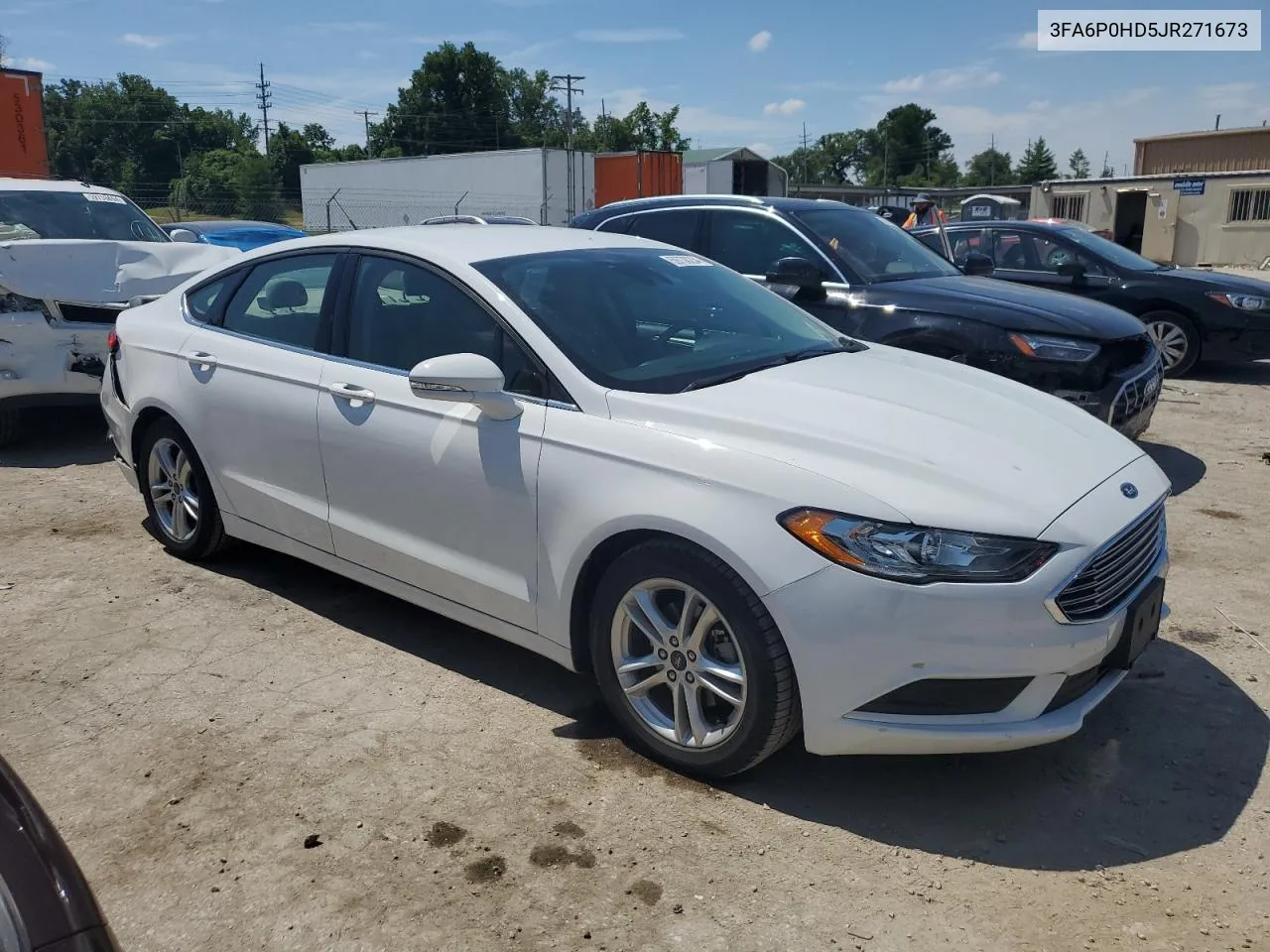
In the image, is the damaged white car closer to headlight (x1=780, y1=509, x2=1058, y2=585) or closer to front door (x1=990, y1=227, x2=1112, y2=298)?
headlight (x1=780, y1=509, x2=1058, y2=585)

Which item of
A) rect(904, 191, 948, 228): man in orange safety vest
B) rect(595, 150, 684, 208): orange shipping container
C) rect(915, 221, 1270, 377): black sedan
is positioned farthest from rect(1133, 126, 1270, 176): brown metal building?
rect(915, 221, 1270, 377): black sedan

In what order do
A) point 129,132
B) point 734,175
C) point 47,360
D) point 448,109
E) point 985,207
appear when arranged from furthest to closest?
point 448,109 → point 129,132 → point 734,175 → point 985,207 → point 47,360

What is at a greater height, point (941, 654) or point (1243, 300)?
point (1243, 300)

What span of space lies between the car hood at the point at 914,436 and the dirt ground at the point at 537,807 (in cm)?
90

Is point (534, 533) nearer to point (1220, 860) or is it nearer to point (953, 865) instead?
point (953, 865)

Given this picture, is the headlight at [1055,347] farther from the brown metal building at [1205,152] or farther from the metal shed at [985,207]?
the brown metal building at [1205,152]

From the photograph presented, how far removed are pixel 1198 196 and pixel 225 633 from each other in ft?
107

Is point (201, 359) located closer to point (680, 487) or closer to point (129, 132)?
point (680, 487)

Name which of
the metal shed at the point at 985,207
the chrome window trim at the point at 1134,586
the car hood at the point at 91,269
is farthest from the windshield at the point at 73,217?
the metal shed at the point at 985,207

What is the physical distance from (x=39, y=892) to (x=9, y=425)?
22.1 feet

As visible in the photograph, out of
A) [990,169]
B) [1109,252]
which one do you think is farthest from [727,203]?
[990,169]

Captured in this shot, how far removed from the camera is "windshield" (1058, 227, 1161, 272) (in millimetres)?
10133

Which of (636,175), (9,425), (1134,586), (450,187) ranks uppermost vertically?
(636,175)

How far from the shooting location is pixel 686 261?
14.6 ft
